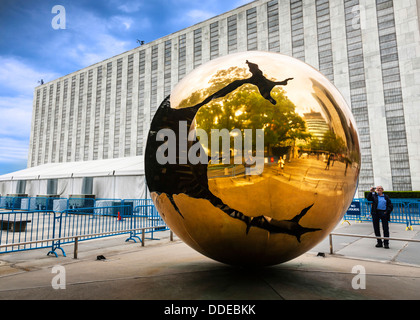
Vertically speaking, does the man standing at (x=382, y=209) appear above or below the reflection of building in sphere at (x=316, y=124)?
below

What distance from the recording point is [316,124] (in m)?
2.59

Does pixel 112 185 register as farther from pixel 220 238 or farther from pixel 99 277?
pixel 220 238

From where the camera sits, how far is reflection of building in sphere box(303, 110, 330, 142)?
8.40 feet

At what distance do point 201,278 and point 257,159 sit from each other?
79.9 inches

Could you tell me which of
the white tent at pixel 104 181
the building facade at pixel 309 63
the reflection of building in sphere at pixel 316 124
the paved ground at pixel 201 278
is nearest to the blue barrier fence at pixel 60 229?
the paved ground at pixel 201 278

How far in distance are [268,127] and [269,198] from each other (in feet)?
2.16

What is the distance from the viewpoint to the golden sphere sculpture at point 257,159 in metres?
2.46

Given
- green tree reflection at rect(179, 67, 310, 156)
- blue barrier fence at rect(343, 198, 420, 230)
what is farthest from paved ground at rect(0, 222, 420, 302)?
blue barrier fence at rect(343, 198, 420, 230)

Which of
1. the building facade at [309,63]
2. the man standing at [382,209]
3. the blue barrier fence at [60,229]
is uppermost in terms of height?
the building facade at [309,63]

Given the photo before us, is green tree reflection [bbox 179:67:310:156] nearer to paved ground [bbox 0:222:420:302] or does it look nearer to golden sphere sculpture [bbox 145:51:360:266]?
golden sphere sculpture [bbox 145:51:360:266]

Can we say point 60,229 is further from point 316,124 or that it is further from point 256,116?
point 316,124

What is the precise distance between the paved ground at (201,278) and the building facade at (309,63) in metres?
15.3

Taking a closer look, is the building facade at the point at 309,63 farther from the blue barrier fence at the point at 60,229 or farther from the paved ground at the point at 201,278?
the blue barrier fence at the point at 60,229

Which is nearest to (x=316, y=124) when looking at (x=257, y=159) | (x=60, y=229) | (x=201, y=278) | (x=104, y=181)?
(x=257, y=159)
